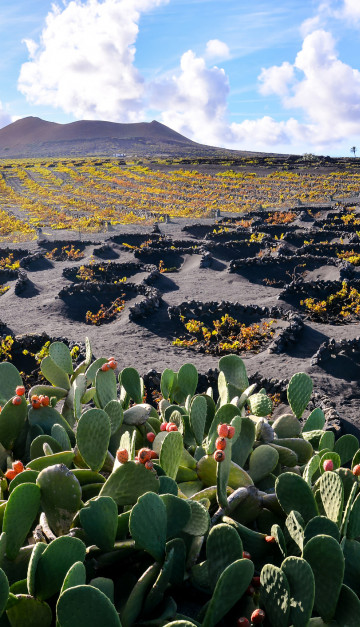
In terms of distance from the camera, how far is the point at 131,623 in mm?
1960

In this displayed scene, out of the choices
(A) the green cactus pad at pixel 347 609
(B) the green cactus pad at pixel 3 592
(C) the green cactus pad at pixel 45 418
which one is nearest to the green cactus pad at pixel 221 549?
(A) the green cactus pad at pixel 347 609

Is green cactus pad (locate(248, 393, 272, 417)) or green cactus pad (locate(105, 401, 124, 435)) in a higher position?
green cactus pad (locate(105, 401, 124, 435))

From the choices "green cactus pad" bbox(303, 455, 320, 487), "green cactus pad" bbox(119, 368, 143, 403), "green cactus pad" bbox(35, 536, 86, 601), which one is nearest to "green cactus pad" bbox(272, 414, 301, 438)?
"green cactus pad" bbox(303, 455, 320, 487)

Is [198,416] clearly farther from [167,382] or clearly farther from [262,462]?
[167,382]

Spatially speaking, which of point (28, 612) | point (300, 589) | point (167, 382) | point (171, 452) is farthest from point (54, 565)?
point (167, 382)

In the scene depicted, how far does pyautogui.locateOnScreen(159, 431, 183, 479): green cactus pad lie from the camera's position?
2.40 meters

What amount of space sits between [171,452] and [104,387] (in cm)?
Result: 111

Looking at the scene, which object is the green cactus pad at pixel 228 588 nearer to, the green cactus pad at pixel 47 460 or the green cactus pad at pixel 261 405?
the green cactus pad at pixel 47 460

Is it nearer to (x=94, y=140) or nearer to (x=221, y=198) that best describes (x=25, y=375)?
(x=221, y=198)

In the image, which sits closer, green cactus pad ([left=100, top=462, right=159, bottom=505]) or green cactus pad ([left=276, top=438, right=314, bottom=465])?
green cactus pad ([left=100, top=462, right=159, bottom=505])

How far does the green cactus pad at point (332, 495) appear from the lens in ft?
7.44

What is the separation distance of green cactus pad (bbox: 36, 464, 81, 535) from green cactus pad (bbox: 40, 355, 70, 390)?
179 centimetres

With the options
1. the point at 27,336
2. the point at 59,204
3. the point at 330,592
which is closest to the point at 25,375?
the point at 27,336

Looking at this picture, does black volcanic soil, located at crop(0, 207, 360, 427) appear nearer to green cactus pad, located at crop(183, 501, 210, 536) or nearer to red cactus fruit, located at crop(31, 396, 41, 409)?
red cactus fruit, located at crop(31, 396, 41, 409)
